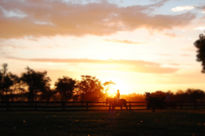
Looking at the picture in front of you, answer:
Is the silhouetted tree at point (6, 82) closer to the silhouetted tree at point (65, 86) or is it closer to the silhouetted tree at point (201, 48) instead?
the silhouetted tree at point (65, 86)

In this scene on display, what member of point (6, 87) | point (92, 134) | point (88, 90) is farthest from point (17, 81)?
point (92, 134)

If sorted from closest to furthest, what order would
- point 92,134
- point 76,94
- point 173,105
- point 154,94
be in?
1. point 92,134
2. point 154,94
3. point 173,105
4. point 76,94

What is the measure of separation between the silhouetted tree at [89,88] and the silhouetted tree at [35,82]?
28.6 feet

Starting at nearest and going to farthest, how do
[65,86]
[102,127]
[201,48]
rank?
1. [102,127]
2. [201,48]
3. [65,86]

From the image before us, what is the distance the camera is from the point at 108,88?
83.2 metres

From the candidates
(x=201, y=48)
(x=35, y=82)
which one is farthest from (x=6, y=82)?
(x=201, y=48)

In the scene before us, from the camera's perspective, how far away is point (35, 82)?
74938 mm

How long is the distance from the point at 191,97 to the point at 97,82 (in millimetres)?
28176

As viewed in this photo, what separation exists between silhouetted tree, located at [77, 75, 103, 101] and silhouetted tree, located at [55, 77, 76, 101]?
7.91 ft

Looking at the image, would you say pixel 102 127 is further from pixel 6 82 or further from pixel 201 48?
pixel 6 82

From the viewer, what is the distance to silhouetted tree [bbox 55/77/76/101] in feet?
238

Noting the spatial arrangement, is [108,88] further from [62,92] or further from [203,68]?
[203,68]

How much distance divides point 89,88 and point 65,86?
21.3 ft

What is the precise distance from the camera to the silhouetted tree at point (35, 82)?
7394cm
